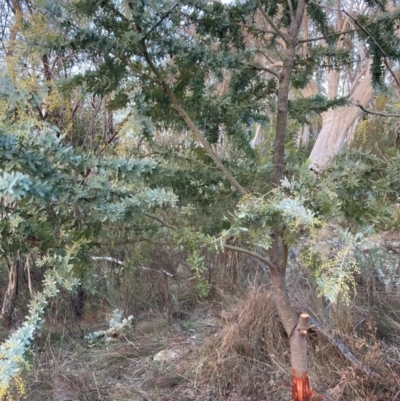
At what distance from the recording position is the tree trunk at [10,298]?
110 inches

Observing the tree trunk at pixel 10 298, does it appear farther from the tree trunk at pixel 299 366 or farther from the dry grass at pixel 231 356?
the tree trunk at pixel 299 366

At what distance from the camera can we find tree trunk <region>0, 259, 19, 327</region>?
279 cm

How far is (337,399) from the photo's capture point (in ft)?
5.78

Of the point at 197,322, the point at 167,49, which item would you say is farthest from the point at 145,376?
the point at 167,49

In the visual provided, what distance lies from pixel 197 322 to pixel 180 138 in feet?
4.52

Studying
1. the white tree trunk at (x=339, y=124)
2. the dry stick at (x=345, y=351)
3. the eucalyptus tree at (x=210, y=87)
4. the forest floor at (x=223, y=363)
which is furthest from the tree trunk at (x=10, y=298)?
the white tree trunk at (x=339, y=124)

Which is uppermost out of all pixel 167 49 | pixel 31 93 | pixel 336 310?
pixel 167 49

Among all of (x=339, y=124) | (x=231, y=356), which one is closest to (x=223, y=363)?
(x=231, y=356)

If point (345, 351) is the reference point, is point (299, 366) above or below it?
above

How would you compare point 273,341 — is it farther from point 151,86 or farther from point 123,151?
point 151,86

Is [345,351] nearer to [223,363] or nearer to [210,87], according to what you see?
[223,363]

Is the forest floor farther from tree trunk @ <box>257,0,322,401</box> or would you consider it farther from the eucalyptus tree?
the eucalyptus tree

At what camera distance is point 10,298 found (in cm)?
283

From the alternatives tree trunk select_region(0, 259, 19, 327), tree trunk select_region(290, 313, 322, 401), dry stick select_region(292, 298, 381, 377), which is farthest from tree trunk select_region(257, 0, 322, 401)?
tree trunk select_region(0, 259, 19, 327)
